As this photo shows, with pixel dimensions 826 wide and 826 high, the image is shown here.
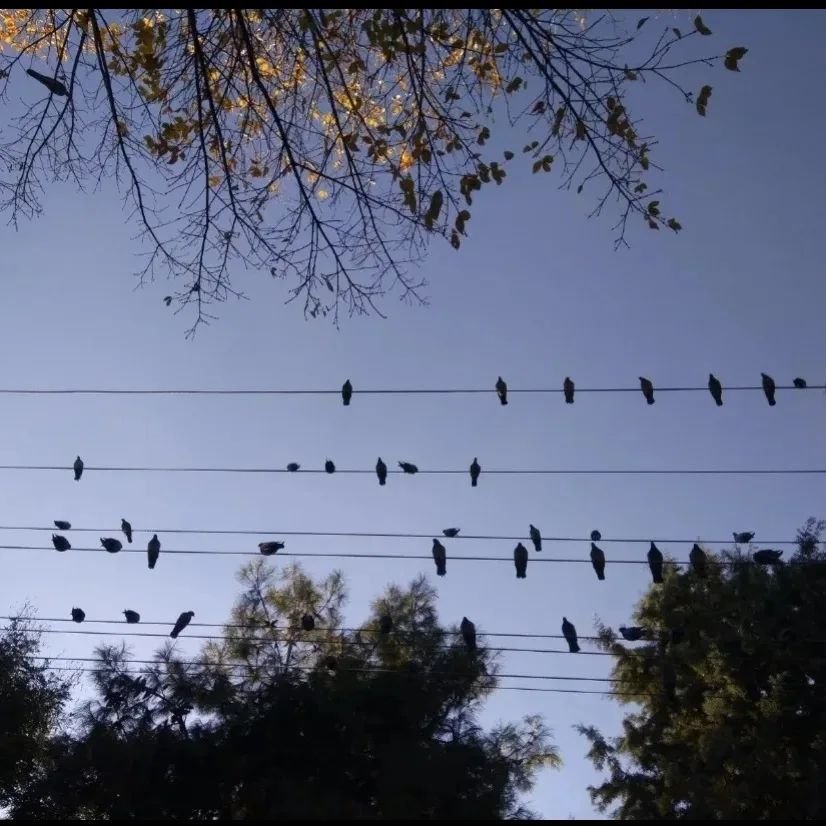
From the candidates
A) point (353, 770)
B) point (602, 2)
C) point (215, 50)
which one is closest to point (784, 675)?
point (353, 770)

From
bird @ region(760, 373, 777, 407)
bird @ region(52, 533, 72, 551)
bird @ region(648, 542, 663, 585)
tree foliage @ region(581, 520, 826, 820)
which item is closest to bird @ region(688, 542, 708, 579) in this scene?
bird @ region(648, 542, 663, 585)

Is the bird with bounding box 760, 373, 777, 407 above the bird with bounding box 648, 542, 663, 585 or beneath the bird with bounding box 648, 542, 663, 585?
above

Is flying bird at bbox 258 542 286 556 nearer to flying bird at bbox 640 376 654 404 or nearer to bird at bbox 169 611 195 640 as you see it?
bird at bbox 169 611 195 640

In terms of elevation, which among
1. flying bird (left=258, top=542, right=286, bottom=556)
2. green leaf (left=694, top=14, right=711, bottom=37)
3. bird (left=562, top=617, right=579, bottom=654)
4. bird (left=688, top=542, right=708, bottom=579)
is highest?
green leaf (left=694, top=14, right=711, bottom=37)

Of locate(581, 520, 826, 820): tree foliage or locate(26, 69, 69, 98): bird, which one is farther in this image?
locate(581, 520, 826, 820): tree foliage

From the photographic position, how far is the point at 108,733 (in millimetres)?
10711

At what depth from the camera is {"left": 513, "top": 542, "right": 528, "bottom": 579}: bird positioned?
511 centimetres

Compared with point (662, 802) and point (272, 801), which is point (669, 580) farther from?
point (272, 801)

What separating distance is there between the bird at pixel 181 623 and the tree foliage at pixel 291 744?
4501 millimetres

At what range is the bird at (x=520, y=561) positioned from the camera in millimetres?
5109

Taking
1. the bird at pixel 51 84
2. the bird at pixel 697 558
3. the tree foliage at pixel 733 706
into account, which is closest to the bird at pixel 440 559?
the bird at pixel 697 558

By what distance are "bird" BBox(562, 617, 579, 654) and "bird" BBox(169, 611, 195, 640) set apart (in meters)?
2.59

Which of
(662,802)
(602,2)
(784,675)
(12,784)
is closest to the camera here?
(602,2)

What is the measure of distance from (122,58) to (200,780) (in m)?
9.08
